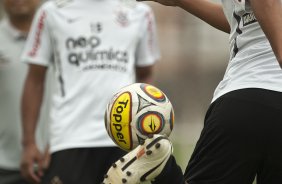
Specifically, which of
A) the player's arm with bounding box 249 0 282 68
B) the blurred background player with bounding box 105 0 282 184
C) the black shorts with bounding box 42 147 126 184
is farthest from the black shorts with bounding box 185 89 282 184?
the black shorts with bounding box 42 147 126 184

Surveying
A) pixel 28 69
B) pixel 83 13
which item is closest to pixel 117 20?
pixel 83 13

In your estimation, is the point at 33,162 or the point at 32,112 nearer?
the point at 32,112

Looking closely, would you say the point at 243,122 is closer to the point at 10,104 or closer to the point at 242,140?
the point at 242,140

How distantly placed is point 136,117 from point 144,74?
9.08ft

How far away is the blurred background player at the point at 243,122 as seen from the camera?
4559 mm

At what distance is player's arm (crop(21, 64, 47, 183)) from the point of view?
24.2ft

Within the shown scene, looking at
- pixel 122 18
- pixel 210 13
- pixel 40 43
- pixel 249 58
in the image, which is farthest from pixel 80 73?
pixel 249 58

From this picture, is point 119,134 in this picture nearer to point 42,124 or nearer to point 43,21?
point 43,21

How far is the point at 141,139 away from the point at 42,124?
3158mm

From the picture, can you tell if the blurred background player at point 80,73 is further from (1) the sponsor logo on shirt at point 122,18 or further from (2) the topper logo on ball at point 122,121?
(2) the topper logo on ball at point 122,121

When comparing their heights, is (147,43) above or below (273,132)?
below

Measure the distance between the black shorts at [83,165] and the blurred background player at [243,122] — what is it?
221 centimetres

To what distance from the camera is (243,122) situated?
458cm

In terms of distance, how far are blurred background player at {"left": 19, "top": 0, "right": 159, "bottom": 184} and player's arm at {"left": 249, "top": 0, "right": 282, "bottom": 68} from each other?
2861 mm
